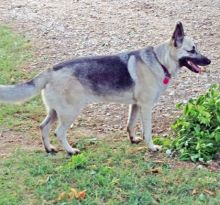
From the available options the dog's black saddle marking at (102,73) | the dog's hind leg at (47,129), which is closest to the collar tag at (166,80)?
the dog's black saddle marking at (102,73)

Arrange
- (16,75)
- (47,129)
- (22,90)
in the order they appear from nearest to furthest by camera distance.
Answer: (22,90), (47,129), (16,75)

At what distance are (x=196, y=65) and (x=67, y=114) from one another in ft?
4.93

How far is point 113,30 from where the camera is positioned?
400 inches

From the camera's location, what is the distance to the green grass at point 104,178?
16.8 feet

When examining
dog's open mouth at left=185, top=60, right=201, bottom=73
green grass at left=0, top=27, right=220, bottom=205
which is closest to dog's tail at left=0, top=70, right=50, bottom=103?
green grass at left=0, top=27, right=220, bottom=205

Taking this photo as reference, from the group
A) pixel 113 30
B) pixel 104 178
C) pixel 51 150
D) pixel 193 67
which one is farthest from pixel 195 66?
pixel 113 30

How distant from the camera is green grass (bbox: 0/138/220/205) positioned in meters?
5.12

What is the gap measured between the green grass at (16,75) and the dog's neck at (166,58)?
1792mm

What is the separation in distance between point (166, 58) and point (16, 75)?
3032 millimetres

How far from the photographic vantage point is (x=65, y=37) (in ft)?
33.1

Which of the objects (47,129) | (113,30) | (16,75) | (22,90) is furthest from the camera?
(113,30)

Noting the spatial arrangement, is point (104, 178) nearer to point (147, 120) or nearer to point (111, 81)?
point (147, 120)

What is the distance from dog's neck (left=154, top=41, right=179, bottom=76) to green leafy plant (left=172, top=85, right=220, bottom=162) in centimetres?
45

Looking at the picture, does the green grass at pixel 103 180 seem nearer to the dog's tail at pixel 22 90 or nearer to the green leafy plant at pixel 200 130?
the green leafy plant at pixel 200 130
